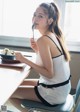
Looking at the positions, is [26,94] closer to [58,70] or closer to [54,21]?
[58,70]

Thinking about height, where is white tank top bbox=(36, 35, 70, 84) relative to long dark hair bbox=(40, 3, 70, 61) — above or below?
below

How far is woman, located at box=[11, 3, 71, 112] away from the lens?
1.72m

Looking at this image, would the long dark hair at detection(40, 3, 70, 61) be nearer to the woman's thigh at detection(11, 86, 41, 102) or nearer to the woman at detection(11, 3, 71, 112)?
the woman at detection(11, 3, 71, 112)

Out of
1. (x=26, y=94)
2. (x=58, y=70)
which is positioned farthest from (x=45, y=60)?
(x=26, y=94)

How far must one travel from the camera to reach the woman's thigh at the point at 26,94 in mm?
1779

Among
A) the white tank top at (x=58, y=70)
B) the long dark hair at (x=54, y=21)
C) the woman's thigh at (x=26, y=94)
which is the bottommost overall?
the woman's thigh at (x=26, y=94)

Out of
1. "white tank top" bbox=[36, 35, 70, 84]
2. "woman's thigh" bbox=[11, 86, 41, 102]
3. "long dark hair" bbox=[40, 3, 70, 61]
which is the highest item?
"long dark hair" bbox=[40, 3, 70, 61]

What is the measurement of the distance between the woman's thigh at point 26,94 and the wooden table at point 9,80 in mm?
151

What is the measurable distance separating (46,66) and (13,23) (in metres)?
1.80

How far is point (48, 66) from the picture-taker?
171cm

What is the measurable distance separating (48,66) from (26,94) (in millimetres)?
281

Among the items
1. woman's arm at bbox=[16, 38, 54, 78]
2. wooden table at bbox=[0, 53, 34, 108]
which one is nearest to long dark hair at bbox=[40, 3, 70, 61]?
woman's arm at bbox=[16, 38, 54, 78]

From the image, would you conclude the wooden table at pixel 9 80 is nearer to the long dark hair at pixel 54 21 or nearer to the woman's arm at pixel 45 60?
the woman's arm at pixel 45 60

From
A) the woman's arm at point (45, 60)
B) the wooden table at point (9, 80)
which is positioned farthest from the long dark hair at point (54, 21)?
the wooden table at point (9, 80)
